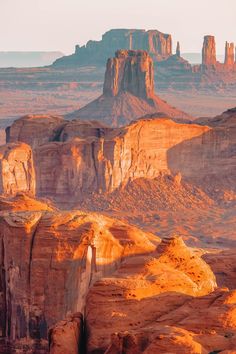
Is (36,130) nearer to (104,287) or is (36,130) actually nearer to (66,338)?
(104,287)

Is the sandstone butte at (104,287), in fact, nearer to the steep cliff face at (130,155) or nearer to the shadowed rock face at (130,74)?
the steep cliff face at (130,155)

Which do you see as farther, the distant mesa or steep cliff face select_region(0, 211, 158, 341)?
the distant mesa

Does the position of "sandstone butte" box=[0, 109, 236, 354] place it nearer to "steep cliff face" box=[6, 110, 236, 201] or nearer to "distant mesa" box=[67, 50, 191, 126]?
"steep cliff face" box=[6, 110, 236, 201]

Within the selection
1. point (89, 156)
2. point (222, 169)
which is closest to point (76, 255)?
point (89, 156)

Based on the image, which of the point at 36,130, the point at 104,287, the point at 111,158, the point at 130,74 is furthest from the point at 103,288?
the point at 130,74

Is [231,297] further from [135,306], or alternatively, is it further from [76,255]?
[76,255]

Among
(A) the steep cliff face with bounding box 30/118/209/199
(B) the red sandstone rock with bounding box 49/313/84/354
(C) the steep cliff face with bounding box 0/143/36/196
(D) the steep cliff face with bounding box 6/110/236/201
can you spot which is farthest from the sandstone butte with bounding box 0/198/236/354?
(D) the steep cliff face with bounding box 6/110/236/201
